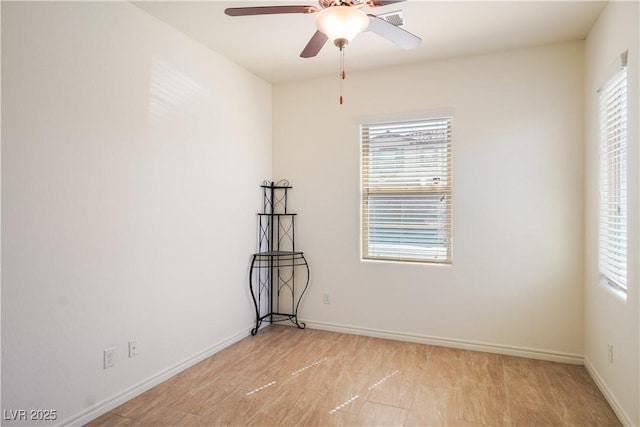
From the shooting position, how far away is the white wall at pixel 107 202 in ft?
6.52

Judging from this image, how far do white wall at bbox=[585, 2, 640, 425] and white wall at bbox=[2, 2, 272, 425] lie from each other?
9.79 ft

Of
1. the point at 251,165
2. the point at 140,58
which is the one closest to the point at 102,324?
the point at 140,58

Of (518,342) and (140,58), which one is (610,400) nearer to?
(518,342)

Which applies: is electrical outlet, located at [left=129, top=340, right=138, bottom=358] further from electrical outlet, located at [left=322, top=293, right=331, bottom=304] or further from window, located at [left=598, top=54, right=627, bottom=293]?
window, located at [left=598, top=54, right=627, bottom=293]

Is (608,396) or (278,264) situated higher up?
(278,264)

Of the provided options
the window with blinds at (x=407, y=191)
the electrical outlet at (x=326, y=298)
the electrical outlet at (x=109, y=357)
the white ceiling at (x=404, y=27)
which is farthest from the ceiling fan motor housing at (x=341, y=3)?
the electrical outlet at (x=326, y=298)

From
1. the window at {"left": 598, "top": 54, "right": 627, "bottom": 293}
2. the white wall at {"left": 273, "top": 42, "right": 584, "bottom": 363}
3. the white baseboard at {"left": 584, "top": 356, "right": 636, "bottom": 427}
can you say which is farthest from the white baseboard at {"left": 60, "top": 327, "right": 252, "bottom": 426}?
the window at {"left": 598, "top": 54, "right": 627, "bottom": 293}

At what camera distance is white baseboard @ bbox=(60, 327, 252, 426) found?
2.27 m

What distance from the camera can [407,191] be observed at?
147 inches

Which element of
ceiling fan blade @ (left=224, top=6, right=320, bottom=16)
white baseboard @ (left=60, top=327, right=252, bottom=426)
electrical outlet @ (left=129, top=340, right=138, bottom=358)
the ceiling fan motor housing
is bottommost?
white baseboard @ (left=60, top=327, right=252, bottom=426)

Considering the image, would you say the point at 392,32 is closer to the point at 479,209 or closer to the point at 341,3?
the point at 341,3

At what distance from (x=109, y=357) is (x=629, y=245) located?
324 centimetres

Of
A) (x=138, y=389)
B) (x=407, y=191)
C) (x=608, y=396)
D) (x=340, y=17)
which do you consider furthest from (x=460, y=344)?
(x=340, y=17)

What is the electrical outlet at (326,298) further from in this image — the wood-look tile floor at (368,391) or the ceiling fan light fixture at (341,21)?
the ceiling fan light fixture at (341,21)
